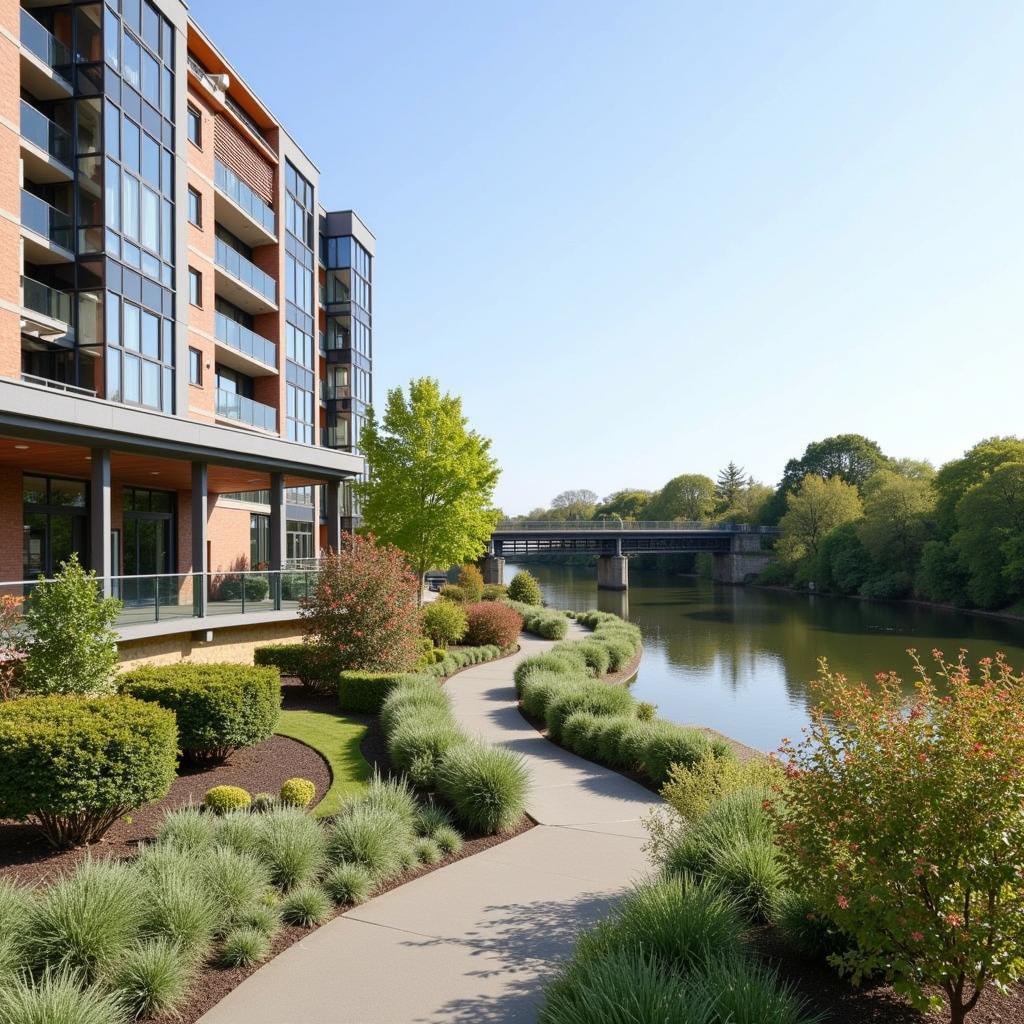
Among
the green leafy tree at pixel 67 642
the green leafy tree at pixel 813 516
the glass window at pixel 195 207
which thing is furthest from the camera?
the green leafy tree at pixel 813 516

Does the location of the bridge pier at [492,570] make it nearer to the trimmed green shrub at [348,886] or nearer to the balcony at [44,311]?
the balcony at [44,311]

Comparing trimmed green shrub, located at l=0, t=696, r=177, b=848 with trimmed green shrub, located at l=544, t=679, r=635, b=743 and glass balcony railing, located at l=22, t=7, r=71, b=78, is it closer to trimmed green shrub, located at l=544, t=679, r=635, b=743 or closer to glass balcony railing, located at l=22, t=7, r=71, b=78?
trimmed green shrub, located at l=544, t=679, r=635, b=743

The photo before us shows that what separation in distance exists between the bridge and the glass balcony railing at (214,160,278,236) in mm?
46093

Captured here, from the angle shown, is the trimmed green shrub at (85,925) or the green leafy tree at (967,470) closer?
the trimmed green shrub at (85,925)

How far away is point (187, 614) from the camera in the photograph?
58.6ft

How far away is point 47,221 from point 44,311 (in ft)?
7.78

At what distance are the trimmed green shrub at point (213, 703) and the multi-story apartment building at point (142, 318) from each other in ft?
15.4

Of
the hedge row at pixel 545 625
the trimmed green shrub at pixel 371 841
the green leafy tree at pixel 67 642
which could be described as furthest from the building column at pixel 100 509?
the hedge row at pixel 545 625

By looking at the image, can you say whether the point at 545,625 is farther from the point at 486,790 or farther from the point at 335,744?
the point at 486,790

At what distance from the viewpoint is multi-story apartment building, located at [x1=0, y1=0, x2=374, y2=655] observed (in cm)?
1800

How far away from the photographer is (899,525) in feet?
201

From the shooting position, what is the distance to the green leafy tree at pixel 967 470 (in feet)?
183

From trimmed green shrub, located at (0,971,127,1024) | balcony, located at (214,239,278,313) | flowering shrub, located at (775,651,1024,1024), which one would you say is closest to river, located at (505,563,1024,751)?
flowering shrub, located at (775,651,1024,1024)

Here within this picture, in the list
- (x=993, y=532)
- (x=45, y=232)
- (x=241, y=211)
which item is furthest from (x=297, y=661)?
(x=993, y=532)
